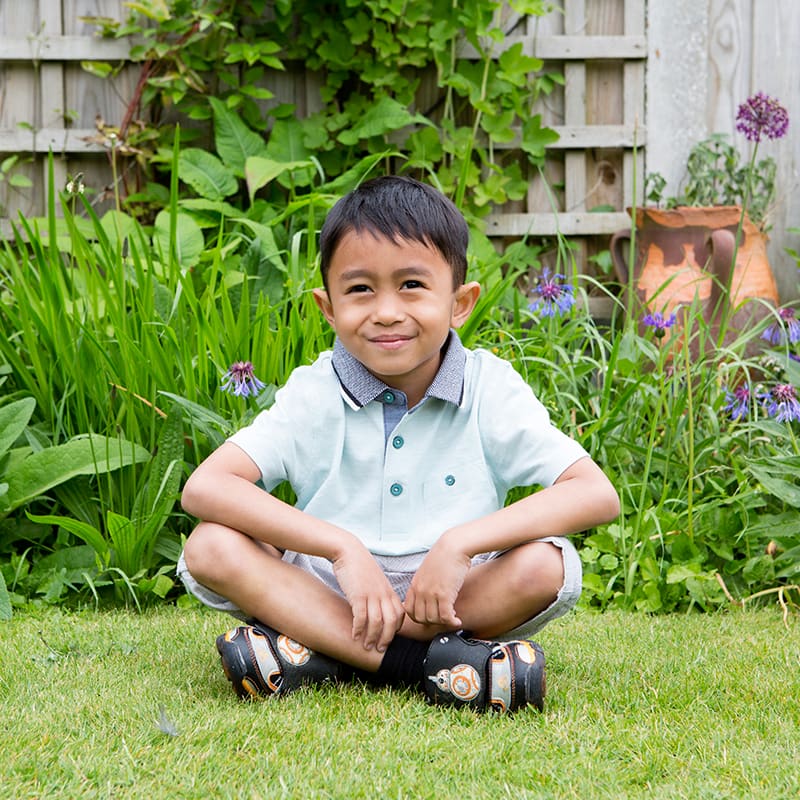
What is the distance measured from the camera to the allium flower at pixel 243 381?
2.70 m

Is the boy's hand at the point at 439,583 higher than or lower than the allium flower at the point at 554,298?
lower

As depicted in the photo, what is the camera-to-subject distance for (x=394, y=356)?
1.99 m

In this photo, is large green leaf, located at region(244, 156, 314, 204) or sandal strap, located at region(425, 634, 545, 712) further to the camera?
large green leaf, located at region(244, 156, 314, 204)

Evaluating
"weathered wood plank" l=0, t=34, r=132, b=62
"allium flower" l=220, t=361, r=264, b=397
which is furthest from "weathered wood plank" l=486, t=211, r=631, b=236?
"allium flower" l=220, t=361, r=264, b=397

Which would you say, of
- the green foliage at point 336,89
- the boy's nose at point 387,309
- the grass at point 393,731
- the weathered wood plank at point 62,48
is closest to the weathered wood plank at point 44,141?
the green foliage at point 336,89

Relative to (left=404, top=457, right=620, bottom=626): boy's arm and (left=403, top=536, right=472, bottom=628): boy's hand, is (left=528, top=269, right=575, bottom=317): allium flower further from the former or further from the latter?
(left=403, top=536, right=472, bottom=628): boy's hand

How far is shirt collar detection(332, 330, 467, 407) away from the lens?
6.75ft

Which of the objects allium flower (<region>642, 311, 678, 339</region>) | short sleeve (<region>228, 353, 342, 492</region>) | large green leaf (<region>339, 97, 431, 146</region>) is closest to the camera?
short sleeve (<region>228, 353, 342, 492</region>)

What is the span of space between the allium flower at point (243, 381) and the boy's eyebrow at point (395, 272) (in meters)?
0.77

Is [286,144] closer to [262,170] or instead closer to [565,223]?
[262,170]

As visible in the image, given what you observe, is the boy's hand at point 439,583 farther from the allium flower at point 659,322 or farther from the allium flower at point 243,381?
the allium flower at point 659,322

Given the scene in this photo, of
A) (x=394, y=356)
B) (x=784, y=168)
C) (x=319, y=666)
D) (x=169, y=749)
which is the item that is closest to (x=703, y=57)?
(x=784, y=168)

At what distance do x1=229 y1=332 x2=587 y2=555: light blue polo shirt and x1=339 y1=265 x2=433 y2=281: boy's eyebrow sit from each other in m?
0.18

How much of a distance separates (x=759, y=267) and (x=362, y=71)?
1753mm
